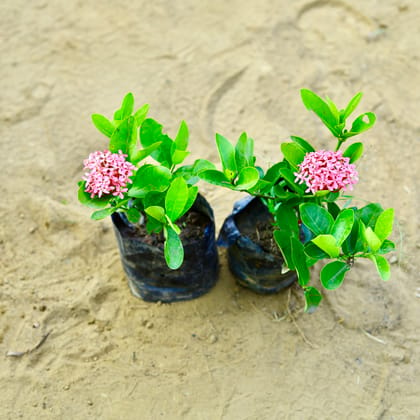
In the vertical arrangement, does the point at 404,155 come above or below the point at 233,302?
above

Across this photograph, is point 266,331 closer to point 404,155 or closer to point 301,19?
point 404,155

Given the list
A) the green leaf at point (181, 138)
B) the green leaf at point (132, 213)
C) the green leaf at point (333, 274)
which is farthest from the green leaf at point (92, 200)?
the green leaf at point (333, 274)

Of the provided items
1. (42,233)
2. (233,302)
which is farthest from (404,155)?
(42,233)

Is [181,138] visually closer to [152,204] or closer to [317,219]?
[152,204]

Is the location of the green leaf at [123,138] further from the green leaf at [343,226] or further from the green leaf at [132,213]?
the green leaf at [343,226]

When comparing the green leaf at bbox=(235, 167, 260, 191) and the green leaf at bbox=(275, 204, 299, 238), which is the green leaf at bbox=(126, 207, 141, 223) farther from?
the green leaf at bbox=(275, 204, 299, 238)

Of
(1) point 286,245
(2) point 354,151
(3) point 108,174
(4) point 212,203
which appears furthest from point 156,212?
(4) point 212,203
